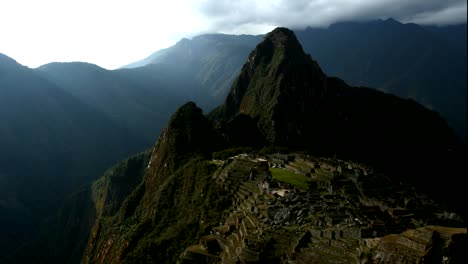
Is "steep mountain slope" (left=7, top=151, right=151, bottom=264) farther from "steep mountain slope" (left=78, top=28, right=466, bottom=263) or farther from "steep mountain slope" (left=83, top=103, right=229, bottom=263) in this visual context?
"steep mountain slope" (left=78, top=28, right=466, bottom=263)

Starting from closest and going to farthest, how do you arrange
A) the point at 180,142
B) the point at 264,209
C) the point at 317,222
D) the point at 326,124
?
the point at 317,222 → the point at 264,209 → the point at 180,142 → the point at 326,124

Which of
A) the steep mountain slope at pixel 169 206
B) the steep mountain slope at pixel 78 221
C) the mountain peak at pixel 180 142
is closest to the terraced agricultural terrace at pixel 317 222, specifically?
the steep mountain slope at pixel 169 206

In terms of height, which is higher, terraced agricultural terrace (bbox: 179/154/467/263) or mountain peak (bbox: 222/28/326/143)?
mountain peak (bbox: 222/28/326/143)

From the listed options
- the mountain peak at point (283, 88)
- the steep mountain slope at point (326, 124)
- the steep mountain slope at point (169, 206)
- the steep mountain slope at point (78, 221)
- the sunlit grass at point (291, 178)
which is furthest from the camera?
the mountain peak at point (283, 88)

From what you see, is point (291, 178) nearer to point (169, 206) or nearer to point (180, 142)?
point (169, 206)

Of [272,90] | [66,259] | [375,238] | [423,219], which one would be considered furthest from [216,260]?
[272,90]

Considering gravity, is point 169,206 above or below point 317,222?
below

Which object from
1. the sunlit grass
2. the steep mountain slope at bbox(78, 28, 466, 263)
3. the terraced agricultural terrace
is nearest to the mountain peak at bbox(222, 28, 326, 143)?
the steep mountain slope at bbox(78, 28, 466, 263)

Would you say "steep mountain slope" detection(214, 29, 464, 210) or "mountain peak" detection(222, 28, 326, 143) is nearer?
"steep mountain slope" detection(214, 29, 464, 210)

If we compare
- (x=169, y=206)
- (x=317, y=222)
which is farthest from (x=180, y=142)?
(x=317, y=222)

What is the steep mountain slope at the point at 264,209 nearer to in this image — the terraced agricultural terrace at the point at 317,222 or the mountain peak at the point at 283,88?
the terraced agricultural terrace at the point at 317,222

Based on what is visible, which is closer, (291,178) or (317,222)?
(317,222)

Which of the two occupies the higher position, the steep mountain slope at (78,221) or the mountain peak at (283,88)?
the mountain peak at (283,88)

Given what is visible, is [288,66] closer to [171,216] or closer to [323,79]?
[323,79]
